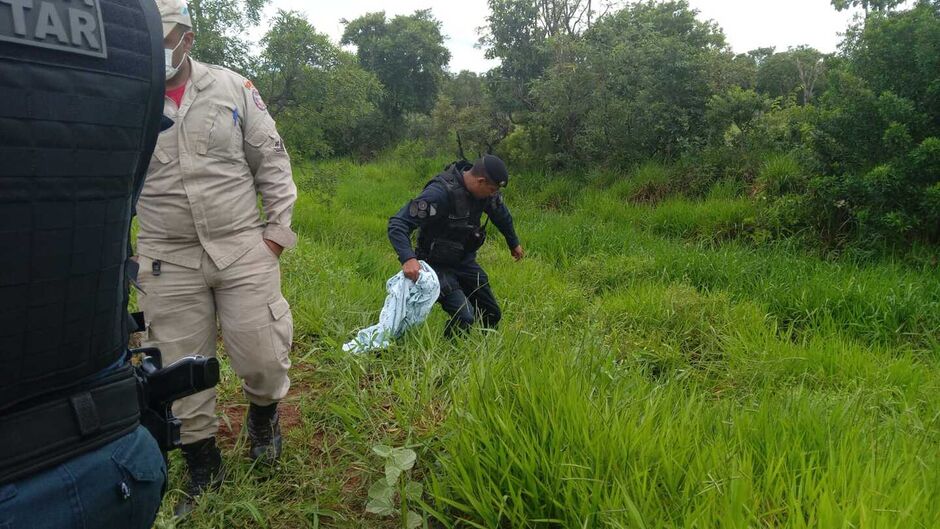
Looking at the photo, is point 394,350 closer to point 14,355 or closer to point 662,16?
point 14,355

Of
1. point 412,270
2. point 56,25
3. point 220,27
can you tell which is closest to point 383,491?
point 56,25

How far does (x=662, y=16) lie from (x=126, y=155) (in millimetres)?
13913

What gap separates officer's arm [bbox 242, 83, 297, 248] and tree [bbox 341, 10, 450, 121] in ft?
61.6

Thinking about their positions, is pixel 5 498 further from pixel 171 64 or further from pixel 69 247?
pixel 171 64

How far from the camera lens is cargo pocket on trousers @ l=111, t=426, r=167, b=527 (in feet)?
3.39

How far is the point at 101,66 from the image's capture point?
3.03ft

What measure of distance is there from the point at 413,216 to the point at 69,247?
2.76 m

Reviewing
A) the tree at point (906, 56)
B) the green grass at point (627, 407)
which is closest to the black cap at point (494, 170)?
the green grass at point (627, 407)

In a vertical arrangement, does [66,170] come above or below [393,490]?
above

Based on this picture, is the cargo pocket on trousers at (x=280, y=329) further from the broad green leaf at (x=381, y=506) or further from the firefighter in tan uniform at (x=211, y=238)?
the broad green leaf at (x=381, y=506)

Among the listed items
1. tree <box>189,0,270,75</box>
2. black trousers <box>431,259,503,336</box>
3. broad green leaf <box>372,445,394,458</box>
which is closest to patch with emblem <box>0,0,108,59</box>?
broad green leaf <box>372,445,394,458</box>

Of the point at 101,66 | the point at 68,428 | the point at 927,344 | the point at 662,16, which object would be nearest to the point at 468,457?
the point at 68,428

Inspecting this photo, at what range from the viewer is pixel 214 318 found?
2318 millimetres

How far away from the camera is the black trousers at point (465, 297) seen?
3.79m
